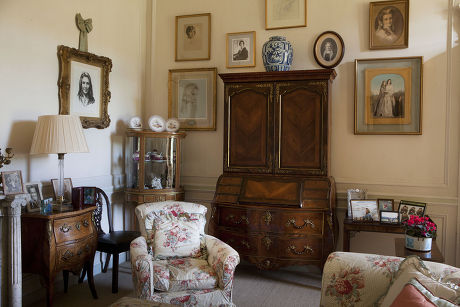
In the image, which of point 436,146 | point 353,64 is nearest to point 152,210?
point 353,64

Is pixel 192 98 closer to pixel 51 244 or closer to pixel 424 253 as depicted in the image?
pixel 51 244

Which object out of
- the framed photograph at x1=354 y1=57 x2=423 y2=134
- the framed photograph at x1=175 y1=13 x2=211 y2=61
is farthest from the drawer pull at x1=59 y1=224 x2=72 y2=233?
the framed photograph at x1=354 y1=57 x2=423 y2=134

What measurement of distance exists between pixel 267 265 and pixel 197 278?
116cm

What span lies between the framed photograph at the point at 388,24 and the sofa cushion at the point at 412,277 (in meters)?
2.69

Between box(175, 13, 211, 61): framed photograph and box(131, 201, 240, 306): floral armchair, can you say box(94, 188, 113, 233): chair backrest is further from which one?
box(175, 13, 211, 61): framed photograph

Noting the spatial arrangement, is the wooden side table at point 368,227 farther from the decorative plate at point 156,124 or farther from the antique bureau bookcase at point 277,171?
the decorative plate at point 156,124

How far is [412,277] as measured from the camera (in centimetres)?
171

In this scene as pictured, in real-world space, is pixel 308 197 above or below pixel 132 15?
below

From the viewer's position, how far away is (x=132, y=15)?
4637mm

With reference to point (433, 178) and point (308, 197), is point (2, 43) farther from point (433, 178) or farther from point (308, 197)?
point (433, 178)

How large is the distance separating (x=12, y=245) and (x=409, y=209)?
131 inches

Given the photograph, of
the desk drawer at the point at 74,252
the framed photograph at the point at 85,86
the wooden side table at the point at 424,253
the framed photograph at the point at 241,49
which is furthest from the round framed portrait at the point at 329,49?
the desk drawer at the point at 74,252

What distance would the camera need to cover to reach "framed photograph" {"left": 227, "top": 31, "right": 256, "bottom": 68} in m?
4.42

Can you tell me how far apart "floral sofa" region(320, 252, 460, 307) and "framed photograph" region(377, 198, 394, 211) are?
1.74 meters
